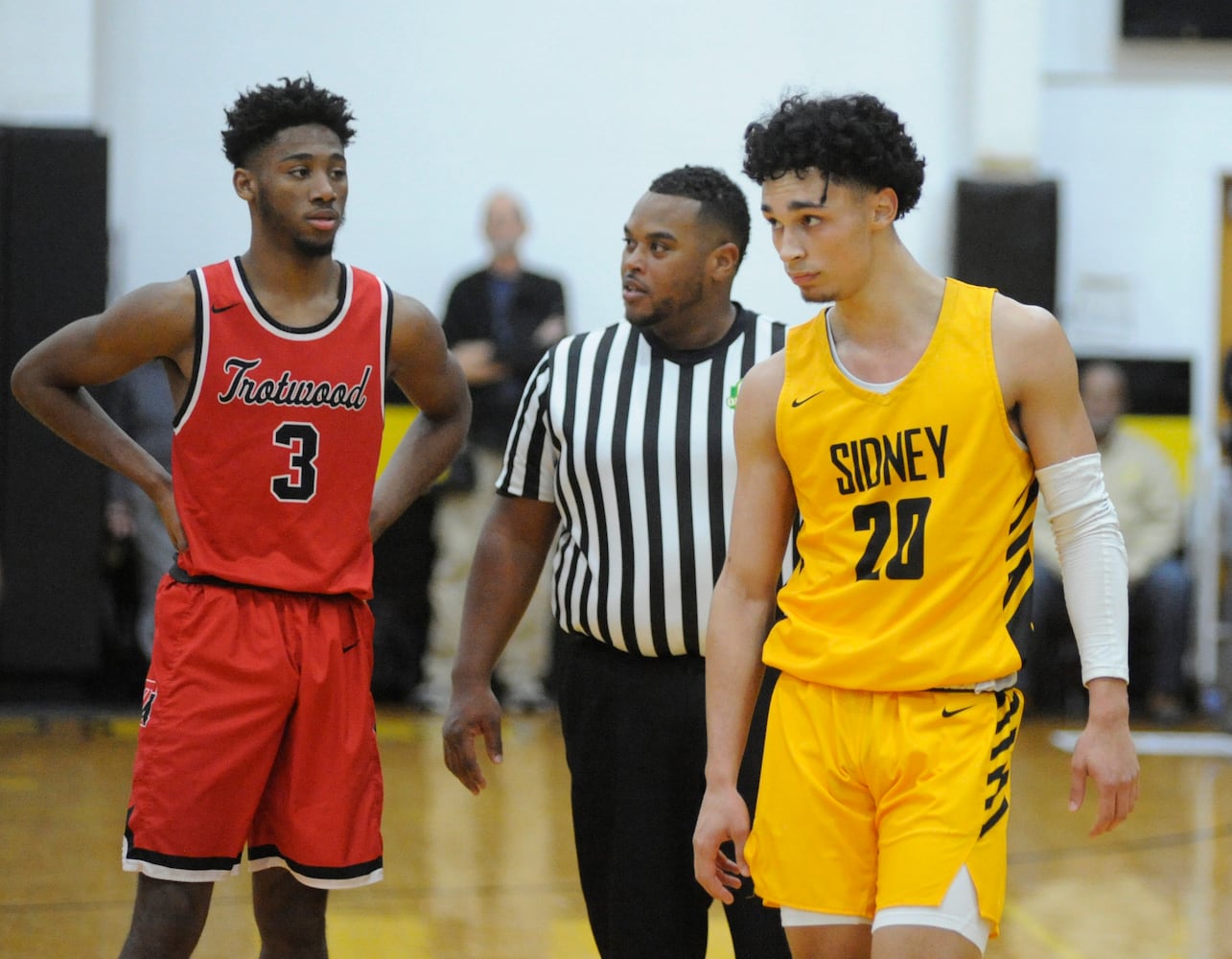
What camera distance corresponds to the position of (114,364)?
3.21m

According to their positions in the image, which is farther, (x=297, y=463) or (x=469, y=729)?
(x=469, y=729)

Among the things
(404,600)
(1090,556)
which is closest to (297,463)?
(1090,556)

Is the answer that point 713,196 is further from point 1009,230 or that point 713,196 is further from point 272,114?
point 1009,230

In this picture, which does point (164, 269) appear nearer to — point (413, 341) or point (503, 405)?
point (503, 405)

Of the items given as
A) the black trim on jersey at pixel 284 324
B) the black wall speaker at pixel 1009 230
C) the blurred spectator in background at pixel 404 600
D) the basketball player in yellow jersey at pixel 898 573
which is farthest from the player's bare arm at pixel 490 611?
the black wall speaker at pixel 1009 230

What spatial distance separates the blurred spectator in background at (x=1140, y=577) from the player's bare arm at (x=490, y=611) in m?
5.22

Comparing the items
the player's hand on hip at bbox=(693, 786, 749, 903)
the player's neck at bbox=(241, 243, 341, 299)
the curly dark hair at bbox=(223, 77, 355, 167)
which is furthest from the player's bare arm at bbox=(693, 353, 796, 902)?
the curly dark hair at bbox=(223, 77, 355, 167)

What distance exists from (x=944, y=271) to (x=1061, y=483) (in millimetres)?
6502

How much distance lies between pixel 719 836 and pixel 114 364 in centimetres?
145

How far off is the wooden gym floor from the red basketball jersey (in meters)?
1.63

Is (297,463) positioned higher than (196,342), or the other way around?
(196,342)

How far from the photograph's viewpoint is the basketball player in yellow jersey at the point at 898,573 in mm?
2451

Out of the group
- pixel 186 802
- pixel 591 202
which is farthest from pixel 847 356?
pixel 591 202

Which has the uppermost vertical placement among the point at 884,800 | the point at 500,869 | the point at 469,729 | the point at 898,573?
the point at 898,573
